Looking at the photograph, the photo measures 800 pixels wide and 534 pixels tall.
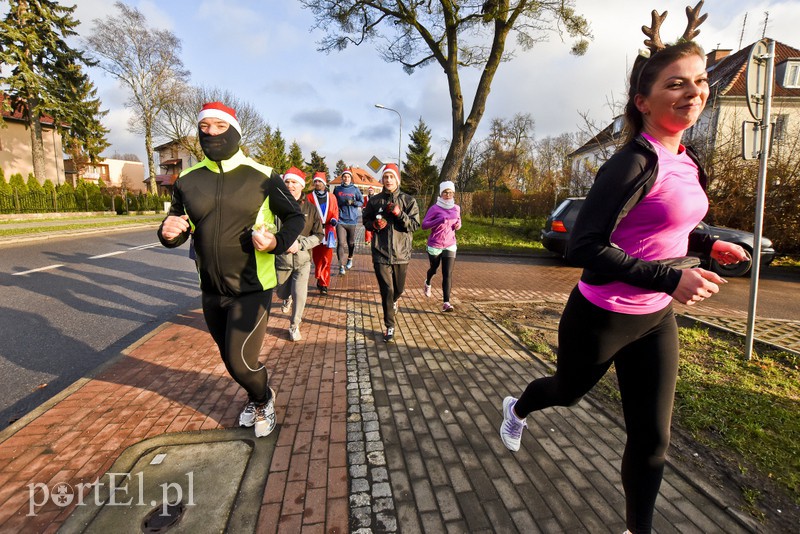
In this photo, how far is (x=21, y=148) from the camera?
2691 cm

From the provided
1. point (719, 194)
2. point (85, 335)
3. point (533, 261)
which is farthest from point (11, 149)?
point (719, 194)

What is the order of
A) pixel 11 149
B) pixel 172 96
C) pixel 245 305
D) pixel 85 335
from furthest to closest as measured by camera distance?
pixel 172 96 < pixel 11 149 < pixel 85 335 < pixel 245 305

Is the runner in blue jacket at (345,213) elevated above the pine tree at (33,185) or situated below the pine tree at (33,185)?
below

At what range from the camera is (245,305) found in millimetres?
2484

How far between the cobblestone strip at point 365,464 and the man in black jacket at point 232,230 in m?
0.65

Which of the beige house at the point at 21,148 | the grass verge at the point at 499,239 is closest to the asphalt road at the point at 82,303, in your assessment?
the grass verge at the point at 499,239

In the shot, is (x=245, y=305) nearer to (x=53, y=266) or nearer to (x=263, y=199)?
(x=263, y=199)

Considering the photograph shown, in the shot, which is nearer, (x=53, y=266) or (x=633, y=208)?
(x=633, y=208)

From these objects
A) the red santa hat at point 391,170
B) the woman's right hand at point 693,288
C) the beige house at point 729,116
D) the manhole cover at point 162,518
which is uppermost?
the beige house at point 729,116

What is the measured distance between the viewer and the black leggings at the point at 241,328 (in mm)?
2469

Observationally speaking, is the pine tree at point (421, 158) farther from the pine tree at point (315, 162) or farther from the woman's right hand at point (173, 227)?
the woman's right hand at point (173, 227)

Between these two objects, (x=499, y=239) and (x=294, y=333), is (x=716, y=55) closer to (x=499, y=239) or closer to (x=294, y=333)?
(x=499, y=239)

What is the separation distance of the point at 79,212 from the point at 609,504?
28.6m

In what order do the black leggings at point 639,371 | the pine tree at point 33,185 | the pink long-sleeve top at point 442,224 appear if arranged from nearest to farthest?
1. the black leggings at point 639,371
2. the pink long-sleeve top at point 442,224
3. the pine tree at point 33,185
